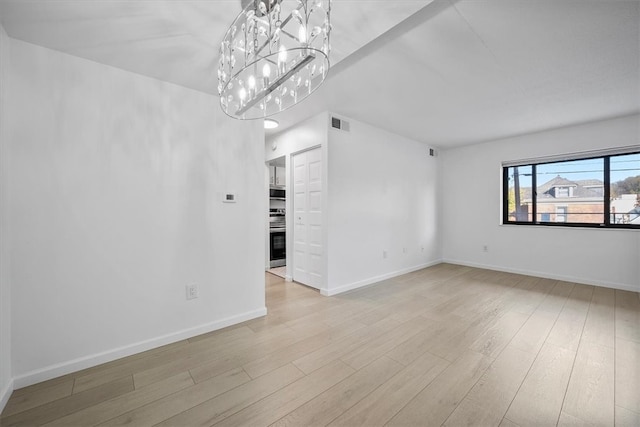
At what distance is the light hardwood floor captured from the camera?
146 cm

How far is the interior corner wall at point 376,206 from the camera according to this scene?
362 cm

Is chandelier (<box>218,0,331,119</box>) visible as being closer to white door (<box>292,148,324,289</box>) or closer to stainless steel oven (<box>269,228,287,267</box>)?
white door (<box>292,148,324,289</box>)

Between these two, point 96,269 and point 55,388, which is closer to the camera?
point 55,388

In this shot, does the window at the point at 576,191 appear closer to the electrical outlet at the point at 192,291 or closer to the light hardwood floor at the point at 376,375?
the light hardwood floor at the point at 376,375

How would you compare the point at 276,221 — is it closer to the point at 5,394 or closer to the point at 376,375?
the point at 376,375

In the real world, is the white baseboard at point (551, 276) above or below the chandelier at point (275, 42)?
below

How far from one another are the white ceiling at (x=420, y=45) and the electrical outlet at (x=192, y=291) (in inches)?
74.8

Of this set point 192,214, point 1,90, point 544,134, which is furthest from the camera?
point 544,134

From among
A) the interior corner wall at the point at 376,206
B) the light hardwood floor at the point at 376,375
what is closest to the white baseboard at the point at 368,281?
the interior corner wall at the point at 376,206

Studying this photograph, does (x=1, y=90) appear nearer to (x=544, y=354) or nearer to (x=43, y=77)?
(x=43, y=77)

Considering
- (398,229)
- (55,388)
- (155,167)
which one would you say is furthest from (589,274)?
(55,388)

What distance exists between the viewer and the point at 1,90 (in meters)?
1.60

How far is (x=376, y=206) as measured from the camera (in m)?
4.16

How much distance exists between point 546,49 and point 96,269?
4058 mm
